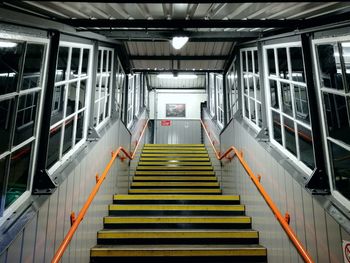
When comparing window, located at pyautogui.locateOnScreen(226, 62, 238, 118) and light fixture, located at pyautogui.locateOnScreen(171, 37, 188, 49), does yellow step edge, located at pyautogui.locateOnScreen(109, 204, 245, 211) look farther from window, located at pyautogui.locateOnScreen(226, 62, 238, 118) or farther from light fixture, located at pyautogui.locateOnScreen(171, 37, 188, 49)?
light fixture, located at pyautogui.locateOnScreen(171, 37, 188, 49)

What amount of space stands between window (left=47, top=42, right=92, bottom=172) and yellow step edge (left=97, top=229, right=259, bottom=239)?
1.24 meters

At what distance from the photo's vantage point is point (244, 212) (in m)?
4.23

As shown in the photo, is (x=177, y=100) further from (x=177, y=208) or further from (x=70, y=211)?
(x=70, y=211)

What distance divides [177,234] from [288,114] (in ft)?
12.3

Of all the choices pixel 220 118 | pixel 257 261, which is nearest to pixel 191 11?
pixel 257 261

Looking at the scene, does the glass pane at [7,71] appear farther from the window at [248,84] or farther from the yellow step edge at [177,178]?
the window at [248,84]

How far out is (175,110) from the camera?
493 inches

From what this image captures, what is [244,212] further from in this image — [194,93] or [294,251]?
[194,93]

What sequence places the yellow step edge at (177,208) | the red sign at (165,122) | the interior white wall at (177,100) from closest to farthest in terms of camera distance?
the yellow step edge at (177,208)
the red sign at (165,122)
the interior white wall at (177,100)

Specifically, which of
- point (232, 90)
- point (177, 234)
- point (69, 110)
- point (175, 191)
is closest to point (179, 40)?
point (177, 234)

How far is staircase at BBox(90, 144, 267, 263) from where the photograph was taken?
325cm

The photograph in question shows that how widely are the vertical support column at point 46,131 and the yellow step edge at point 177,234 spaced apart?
150 centimetres

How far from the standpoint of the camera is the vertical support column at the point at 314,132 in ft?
8.00

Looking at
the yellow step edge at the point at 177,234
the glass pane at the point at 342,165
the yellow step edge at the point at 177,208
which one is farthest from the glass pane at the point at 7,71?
the glass pane at the point at 342,165
